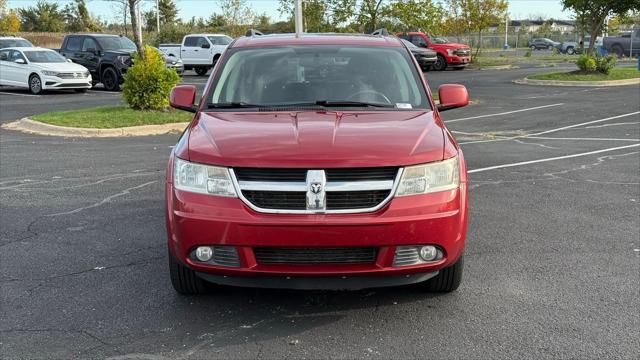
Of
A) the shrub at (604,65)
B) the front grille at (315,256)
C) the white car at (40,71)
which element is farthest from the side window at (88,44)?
the front grille at (315,256)

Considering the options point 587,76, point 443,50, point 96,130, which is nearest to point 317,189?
point 96,130

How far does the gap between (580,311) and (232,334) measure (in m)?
2.14

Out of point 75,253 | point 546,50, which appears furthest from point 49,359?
point 546,50

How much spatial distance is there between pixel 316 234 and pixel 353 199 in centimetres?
29

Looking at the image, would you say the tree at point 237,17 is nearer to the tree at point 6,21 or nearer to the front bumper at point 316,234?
the tree at point 6,21

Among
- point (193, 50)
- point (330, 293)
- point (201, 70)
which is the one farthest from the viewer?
point (201, 70)

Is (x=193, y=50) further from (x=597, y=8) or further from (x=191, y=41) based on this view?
(x=597, y=8)

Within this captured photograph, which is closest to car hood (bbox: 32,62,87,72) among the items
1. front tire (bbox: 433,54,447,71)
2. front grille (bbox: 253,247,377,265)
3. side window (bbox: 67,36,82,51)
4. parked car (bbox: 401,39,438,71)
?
side window (bbox: 67,36,82,51)

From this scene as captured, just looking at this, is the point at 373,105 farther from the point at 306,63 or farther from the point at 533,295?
the point at 533,295

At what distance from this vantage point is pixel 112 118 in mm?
13773

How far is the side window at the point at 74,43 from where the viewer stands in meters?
24.4

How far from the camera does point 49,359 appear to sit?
3.45 meters

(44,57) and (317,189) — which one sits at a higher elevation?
(44,57)

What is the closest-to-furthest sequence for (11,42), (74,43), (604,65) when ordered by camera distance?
(74,43) → (604,65) → (11,42)
